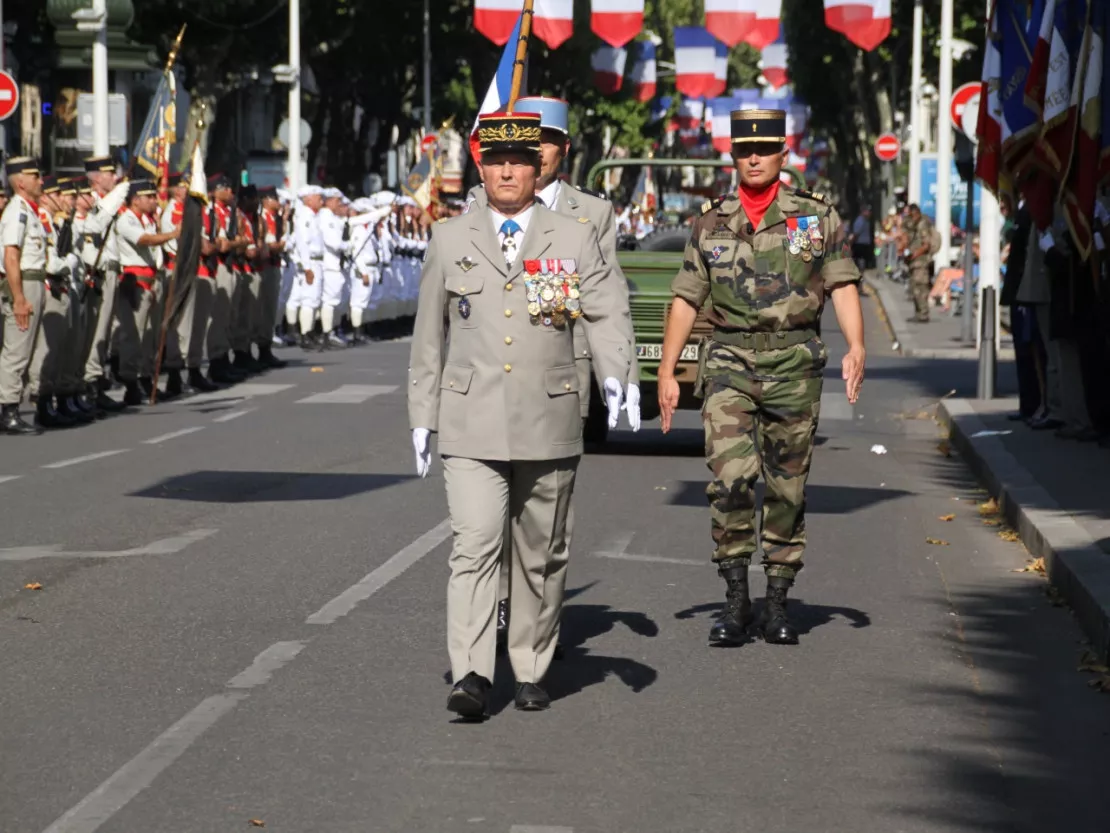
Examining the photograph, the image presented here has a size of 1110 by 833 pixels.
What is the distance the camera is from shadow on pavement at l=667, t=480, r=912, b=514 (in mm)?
13508

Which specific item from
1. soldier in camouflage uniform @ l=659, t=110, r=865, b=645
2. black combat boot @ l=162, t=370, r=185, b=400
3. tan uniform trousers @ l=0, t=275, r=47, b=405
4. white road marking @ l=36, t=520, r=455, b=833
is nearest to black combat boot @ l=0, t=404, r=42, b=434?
tan uniform trousers @ l=0, t=275, r=47, b=405

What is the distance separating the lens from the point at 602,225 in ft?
28.1

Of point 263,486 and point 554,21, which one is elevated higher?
point 554,21

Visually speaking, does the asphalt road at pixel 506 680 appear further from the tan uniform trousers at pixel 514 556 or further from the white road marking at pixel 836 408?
the white road marking at pixel 836 408

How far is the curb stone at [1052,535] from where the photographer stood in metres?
9.05

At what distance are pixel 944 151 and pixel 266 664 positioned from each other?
119ft

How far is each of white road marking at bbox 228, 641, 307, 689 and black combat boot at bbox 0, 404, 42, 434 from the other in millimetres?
9794

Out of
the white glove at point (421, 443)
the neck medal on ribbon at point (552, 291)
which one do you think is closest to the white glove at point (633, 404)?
the neck medal on ribbon at point (552, 291)

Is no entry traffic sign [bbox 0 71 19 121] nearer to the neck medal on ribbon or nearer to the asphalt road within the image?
the asphalt road

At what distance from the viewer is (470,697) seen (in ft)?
23.3

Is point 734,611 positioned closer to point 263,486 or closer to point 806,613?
point 806,613

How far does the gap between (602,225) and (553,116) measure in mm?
647

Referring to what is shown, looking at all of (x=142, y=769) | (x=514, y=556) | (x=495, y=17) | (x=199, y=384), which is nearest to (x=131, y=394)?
(x=199, y=384)

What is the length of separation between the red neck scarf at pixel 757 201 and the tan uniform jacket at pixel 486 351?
148cm
